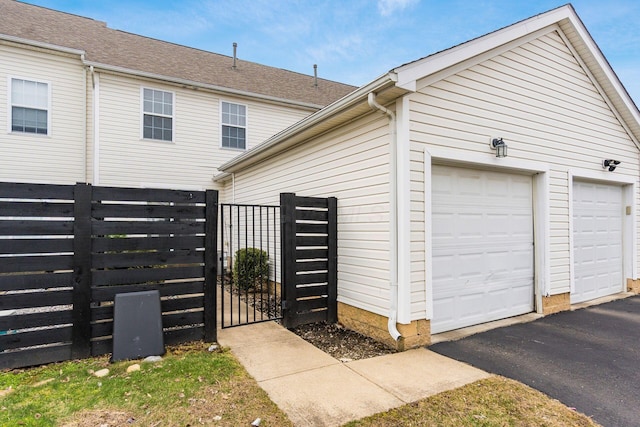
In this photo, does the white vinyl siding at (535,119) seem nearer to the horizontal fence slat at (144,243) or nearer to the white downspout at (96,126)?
the horizontal fence slat at (144,243)

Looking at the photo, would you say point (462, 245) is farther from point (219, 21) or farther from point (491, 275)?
point (219, 21)

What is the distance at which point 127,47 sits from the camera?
34.5 feet

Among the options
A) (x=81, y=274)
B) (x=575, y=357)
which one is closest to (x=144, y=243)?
(x=81, y=274)

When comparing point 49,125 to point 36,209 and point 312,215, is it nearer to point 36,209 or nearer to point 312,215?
point 36,209

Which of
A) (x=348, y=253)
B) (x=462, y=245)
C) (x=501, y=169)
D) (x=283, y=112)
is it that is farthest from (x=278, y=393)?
(x=283, y=112)

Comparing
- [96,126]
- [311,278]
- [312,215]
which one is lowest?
[311,278]

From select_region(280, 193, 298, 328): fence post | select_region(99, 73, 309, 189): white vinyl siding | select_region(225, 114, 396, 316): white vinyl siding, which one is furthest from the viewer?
select_region(99, 73, 309, 189): white vinyl siding

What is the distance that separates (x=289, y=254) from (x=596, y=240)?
611cm

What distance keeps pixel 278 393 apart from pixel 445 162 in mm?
3404

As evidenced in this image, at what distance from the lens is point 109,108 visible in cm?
920

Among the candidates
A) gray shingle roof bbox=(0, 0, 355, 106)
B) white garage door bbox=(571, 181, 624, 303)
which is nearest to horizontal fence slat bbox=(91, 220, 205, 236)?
white garage door bbox=(571, 181, 624, 303)

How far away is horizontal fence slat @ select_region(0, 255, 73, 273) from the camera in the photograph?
332 cm

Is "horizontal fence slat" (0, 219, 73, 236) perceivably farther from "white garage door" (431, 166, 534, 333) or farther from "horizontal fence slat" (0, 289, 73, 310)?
"white garage door" (431, 166, 534, 333)

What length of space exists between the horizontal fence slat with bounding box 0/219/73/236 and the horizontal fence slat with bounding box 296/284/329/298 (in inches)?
108
